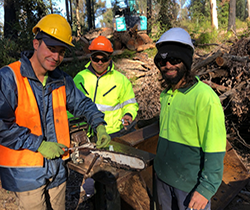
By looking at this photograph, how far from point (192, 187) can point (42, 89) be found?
1.52 meters

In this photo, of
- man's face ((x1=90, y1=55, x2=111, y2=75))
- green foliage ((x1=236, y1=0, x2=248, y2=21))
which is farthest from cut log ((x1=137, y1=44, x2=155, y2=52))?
green foliage ((x1=236, y1=0, x2=248, y2=21))

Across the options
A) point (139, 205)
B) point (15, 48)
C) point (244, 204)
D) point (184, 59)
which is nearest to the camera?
point (184, 59)

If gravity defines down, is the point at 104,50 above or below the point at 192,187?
above

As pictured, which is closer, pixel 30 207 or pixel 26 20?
pixel 30 207

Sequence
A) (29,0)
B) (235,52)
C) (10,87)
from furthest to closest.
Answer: (29,0)
(235,52)
(10,87)

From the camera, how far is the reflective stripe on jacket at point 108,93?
285 cm

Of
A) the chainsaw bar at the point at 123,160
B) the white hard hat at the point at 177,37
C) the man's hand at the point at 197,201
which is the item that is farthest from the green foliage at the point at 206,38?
the man's hand at the point at 197,201

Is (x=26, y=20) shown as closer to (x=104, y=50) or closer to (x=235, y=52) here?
(x=104, y=50)

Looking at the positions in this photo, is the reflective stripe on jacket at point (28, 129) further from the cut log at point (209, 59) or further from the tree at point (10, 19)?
the tree at point (10, 19)

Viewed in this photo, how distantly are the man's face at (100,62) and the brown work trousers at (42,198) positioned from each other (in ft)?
5.33

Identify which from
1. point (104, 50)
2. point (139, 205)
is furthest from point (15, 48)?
point (139, 205)

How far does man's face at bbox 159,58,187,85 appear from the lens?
5.40 ft

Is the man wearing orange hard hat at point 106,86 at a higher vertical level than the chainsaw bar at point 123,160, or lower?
higher

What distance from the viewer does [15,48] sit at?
807 centimetres
